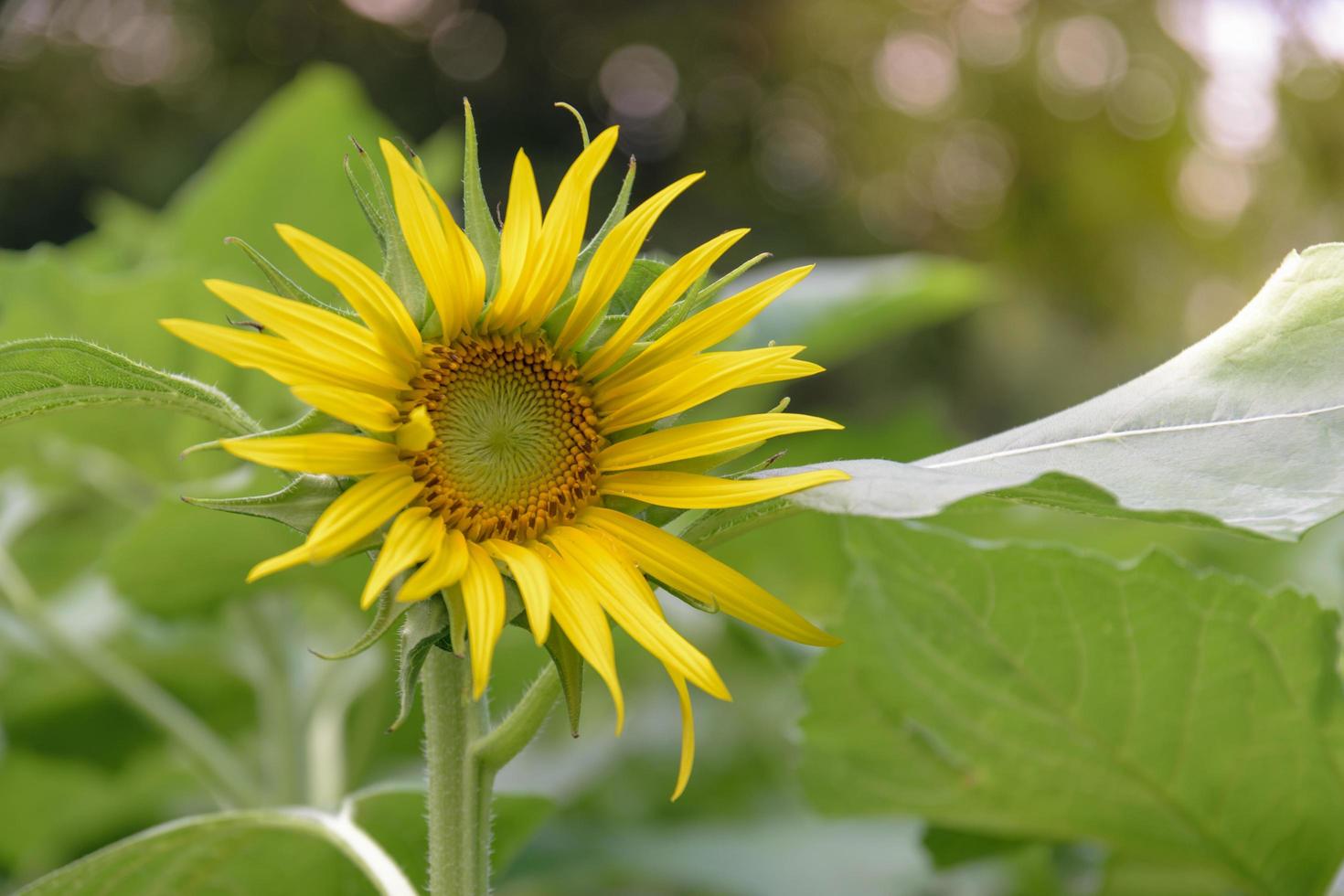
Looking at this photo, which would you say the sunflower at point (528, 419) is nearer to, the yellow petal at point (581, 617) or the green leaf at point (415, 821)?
the yellow petal at point (581, 617)

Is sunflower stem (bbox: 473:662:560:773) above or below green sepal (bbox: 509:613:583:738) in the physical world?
below

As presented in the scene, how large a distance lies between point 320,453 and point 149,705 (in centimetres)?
36

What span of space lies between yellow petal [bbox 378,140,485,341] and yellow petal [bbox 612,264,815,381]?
0.04m

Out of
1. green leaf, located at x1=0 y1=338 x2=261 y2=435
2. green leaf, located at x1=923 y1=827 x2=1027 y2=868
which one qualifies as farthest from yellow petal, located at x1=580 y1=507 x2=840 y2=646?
green leaf, located at x1=923 y1=827 x2=1027 y2=868

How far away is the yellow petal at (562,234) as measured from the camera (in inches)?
12.2

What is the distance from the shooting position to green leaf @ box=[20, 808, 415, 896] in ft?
1.25

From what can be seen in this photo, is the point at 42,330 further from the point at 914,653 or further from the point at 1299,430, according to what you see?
the point at 1299,430

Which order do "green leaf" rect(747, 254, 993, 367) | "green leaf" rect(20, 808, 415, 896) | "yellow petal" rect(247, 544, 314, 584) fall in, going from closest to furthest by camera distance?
"yellow petal" rect(247, 544, 314, 584) < "green leaf" rect(20, 808, 415, 896) < "green leaf" rect(747, 254, 993, 367)

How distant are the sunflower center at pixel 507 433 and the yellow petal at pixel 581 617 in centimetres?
3

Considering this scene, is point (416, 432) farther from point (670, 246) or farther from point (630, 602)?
point (670, 246)

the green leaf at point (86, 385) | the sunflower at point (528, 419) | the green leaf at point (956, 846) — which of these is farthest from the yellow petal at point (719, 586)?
the green leaf at point (956, 846)

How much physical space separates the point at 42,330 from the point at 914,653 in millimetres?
411

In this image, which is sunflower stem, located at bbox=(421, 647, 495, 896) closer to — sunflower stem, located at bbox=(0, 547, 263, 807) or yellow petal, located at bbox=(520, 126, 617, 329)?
yellow petal, located at bbox=(520, 126, 617, 329)

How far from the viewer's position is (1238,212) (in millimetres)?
3721
